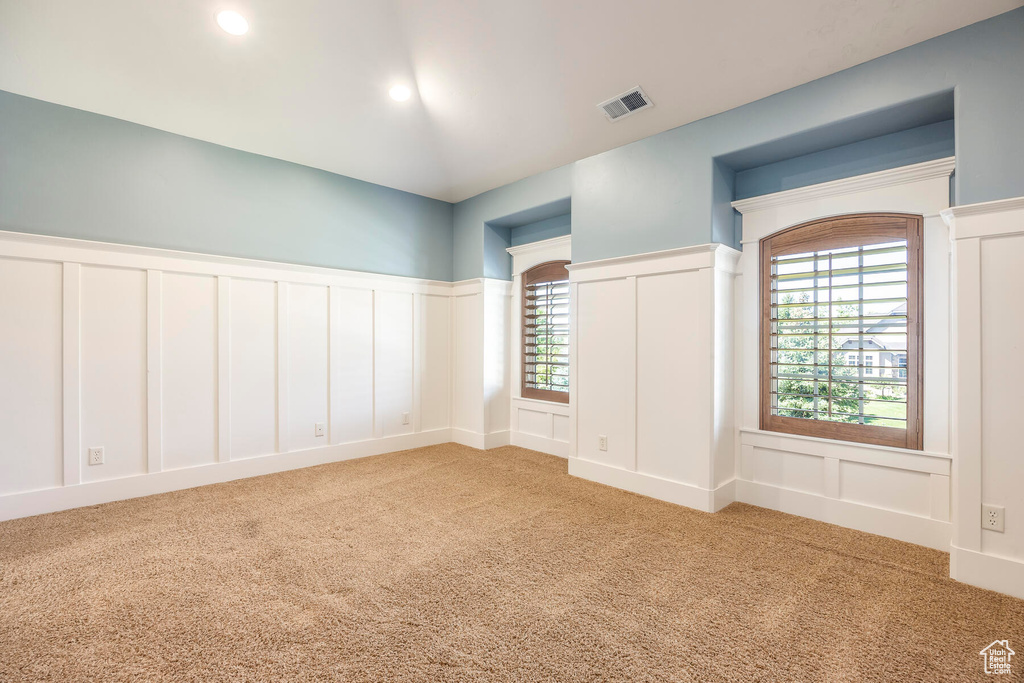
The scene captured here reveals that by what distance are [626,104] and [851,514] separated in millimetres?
3159

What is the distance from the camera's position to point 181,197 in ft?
11.7

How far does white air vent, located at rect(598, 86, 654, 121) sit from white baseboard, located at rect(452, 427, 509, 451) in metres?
3.32

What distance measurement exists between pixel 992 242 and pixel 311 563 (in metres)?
3.79

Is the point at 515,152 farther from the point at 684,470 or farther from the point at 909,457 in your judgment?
the point at 909,457

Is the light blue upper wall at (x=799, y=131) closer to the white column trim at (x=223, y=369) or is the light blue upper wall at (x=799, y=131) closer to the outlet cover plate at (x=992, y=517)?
the outlet cover plate at (x=992, y=517)

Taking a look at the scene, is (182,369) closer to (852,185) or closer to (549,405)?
(549,405)

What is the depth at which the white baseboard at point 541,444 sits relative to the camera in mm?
4621

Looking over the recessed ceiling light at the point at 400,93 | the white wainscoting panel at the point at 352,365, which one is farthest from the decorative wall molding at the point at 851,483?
the recessed ceiling light at the point at 400,93

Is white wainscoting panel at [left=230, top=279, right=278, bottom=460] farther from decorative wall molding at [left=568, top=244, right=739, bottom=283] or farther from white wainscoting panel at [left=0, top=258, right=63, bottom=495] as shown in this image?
decorative wall molding at [left=568, top=244, right=739, bottom=283]

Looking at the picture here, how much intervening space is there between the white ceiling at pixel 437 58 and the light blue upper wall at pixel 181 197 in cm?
16

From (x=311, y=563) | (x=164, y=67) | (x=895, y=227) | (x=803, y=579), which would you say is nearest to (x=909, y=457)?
(x=803, y=579)

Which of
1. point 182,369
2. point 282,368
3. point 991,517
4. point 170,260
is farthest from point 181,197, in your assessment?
point 991,517

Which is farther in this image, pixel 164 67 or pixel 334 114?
pixel 334 114

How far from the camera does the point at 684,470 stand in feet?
10.7
